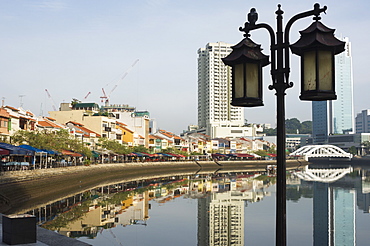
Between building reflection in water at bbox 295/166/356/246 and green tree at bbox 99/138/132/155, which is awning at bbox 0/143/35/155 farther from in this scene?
green tree at bbox 99/138/132/155

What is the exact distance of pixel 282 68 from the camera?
16.3 ft

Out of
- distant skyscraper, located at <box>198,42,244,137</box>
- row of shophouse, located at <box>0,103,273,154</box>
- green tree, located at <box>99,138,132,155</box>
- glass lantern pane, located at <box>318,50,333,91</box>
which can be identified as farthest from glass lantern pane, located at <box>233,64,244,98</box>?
distant skyscraper, located at <box>198,42,244,137</box>

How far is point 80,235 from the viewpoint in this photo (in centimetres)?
2233

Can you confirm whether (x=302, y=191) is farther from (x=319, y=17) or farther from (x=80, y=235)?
(x=319, y=17)

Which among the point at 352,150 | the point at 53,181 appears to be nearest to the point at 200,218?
the point at 53,181

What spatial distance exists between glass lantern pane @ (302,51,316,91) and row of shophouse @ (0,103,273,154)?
45844 mm

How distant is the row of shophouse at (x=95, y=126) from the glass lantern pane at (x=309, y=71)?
45844 mm

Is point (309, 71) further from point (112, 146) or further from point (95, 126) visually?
point (95, 126)

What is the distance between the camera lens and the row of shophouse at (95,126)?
53.4 metres

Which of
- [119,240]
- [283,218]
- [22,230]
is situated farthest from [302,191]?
[283,218]

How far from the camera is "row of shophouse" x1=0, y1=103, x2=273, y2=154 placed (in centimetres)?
5336

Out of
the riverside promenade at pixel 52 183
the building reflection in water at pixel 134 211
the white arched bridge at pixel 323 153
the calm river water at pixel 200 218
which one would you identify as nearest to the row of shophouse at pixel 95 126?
the riverside promenade at pixel 52 183

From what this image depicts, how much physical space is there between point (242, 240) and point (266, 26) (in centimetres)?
1927

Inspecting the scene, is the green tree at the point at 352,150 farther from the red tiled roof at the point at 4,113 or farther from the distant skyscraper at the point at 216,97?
the red tiled roof at the point at 4,113
